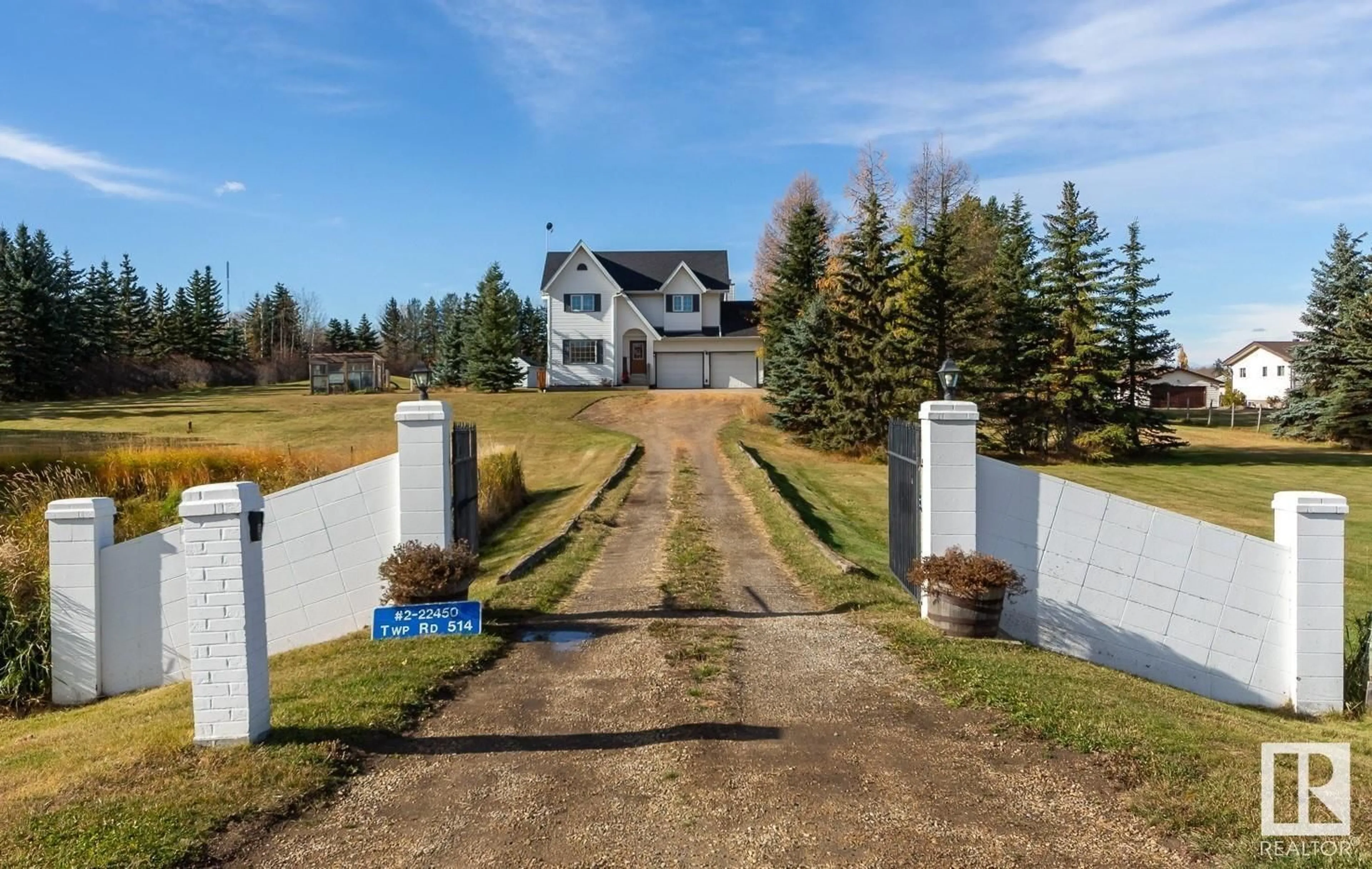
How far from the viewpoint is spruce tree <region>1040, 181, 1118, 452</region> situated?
3200 cm

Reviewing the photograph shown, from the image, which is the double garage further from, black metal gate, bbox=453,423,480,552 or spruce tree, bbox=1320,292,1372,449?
black metal gate, bbox=453,423,480,552

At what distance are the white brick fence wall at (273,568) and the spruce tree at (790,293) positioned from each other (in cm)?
2259

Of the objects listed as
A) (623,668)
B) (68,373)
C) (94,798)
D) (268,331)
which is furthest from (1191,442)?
(268,331)

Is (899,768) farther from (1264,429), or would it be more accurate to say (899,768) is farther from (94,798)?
(1264,429)

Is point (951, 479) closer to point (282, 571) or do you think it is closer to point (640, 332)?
point (282, 571)

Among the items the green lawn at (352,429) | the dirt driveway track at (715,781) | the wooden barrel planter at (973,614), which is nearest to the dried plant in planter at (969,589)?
the wooden barrel planter at (973,614)

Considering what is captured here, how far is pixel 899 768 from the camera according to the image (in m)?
5.24

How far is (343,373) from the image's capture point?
47.8 meters

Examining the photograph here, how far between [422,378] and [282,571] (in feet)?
8.57

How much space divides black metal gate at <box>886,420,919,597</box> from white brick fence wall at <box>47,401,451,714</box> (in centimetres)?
481

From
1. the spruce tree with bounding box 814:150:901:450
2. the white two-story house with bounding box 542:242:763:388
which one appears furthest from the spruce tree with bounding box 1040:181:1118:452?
the white two-story house with bounding box 542:242:763:388

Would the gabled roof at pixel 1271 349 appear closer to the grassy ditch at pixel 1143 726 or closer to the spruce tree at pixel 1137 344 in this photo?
the spruce tree at pixel 1137 344

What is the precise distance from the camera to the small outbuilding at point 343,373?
47.5 meters

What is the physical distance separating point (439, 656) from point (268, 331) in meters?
83.3
